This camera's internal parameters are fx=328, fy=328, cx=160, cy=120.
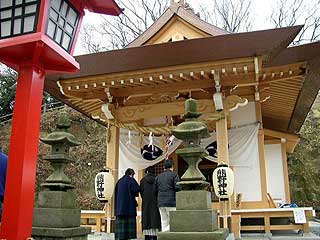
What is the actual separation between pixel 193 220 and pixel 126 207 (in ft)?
9.13

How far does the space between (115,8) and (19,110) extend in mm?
1928

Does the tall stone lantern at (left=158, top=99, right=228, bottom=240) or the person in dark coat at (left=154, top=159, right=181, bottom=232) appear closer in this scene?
the tall stone lantern at (left=158, top=99, right=228, bottom=240)

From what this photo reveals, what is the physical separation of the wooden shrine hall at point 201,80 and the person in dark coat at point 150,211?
179 centimetres

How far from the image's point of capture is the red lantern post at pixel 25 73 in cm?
313

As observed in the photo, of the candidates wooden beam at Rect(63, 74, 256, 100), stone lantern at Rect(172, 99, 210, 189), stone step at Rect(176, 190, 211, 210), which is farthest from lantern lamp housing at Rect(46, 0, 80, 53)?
wooden beam at Rect(63, 74, 256, 100)

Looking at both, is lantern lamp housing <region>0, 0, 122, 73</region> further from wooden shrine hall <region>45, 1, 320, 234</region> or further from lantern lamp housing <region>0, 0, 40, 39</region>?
wooden shrine hall <region>45, 1, 320, 234</region>

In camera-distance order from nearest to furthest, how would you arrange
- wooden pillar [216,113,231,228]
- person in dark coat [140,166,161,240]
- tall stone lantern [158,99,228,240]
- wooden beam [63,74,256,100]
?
tall stone lantern [158,99,228,240] < person in dark coat [140,166,161,240] < wooden pillar [216,113,231,228] < wooden beam [63,74,256,100]

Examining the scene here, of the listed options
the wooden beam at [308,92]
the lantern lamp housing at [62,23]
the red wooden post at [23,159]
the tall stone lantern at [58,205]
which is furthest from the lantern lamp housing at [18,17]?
the wooden beam at [308,92]

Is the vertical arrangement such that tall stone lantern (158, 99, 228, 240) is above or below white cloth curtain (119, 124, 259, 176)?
below

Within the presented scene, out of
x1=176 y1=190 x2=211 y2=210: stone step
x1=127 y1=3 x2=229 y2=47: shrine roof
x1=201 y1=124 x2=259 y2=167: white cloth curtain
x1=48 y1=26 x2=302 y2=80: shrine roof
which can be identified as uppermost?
x1=127 y1=3 x2=229 y2=47: shrine roof

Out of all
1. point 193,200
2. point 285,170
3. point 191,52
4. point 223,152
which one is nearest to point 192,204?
point 193,200

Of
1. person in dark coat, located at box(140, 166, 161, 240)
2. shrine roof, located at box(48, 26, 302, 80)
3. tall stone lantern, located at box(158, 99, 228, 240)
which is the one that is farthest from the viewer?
person in dark coat, located at box(140, 166, 161, 240)

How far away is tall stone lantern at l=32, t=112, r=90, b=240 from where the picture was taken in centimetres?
419

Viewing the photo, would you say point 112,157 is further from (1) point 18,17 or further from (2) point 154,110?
(1) point 18,17
